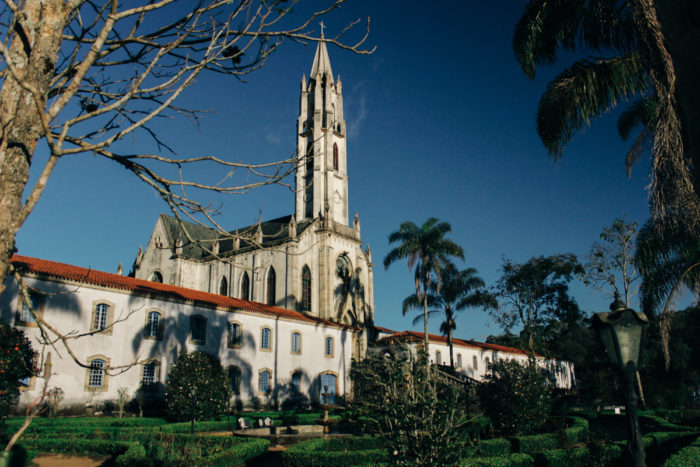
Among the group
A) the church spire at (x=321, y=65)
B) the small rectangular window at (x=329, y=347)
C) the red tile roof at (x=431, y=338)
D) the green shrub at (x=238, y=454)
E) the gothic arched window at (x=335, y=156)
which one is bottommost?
the green shrub at (x=238, y=454)

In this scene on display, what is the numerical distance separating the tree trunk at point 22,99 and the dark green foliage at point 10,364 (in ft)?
49.8

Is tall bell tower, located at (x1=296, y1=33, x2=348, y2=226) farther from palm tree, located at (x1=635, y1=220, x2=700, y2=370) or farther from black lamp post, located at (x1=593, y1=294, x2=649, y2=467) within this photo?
black lamp post, located at (x1=593, y1=294, x2=649, y2=467)

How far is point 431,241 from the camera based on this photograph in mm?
36188

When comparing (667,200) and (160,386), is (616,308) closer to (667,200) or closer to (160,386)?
(667,200)

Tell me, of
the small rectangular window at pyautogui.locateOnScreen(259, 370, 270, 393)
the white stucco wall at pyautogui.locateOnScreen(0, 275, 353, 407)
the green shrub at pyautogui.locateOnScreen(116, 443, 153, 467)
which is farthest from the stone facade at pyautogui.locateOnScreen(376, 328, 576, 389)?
the green shrub at pyautogui.locateOnScreen(116, 443, 153, 467)

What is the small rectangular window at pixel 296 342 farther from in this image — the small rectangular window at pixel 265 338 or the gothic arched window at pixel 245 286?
the gothic arched window at pixel 245 286

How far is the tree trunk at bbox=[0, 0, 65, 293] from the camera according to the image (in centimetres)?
359

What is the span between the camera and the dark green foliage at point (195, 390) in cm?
2098

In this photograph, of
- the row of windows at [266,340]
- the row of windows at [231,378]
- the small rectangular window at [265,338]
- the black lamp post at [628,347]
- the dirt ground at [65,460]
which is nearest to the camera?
the black lamp post at [628,347]

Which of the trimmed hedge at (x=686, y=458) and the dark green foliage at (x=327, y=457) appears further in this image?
the dark green foliage at (x=327, y=457)

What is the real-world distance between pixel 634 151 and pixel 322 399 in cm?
2711

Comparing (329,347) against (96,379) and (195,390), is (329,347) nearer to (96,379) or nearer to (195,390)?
(195,390)

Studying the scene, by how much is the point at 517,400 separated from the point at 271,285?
29734mm

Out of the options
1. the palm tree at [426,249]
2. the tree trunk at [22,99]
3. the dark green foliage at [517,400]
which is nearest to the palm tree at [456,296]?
the palm tree at [426,249]
